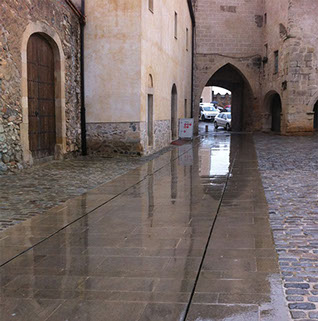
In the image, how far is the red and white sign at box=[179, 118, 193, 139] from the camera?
63.0ft

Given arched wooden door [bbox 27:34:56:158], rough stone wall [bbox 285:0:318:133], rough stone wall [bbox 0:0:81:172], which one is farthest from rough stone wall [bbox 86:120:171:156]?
rough stone wall [bbox 285:0:318:133]

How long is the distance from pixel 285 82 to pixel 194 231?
63.4 ft

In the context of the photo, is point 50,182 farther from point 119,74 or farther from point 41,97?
point 119,74

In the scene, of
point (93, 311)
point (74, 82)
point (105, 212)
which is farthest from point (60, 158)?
point (93, 311)

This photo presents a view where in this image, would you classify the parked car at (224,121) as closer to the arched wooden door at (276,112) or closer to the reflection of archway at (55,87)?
the arched wooden door at (276,112)

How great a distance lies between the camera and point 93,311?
9.52 ft

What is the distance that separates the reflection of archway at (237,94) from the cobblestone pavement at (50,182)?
17.6 metres

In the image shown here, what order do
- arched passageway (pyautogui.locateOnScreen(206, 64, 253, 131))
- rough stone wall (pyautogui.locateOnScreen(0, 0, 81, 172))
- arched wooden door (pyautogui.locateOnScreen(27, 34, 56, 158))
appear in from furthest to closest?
1. arched passageway (pyautogui.locateOnScreen(206, 64, 253, 131))
2. arched wooden door (pyautogui.locateOnScreen(27, 34, 56, 158))
3. rough stone wall (pyautogui.locateOnScreen(0, 0, 81, 172))

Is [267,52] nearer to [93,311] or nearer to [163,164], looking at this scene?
[163,164]

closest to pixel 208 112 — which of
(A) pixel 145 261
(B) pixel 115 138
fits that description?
(B) pixel 115 138

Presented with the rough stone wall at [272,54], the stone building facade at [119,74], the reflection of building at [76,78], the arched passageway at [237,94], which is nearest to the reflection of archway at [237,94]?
the arched passageway at [237,94]

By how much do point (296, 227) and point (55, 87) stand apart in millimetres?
8302

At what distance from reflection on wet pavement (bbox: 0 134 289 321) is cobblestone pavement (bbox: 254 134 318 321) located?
0.38 feet

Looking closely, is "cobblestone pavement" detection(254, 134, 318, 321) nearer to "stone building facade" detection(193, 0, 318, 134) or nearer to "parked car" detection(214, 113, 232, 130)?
"stone building facade" detection(193, 0, 318, 134)
